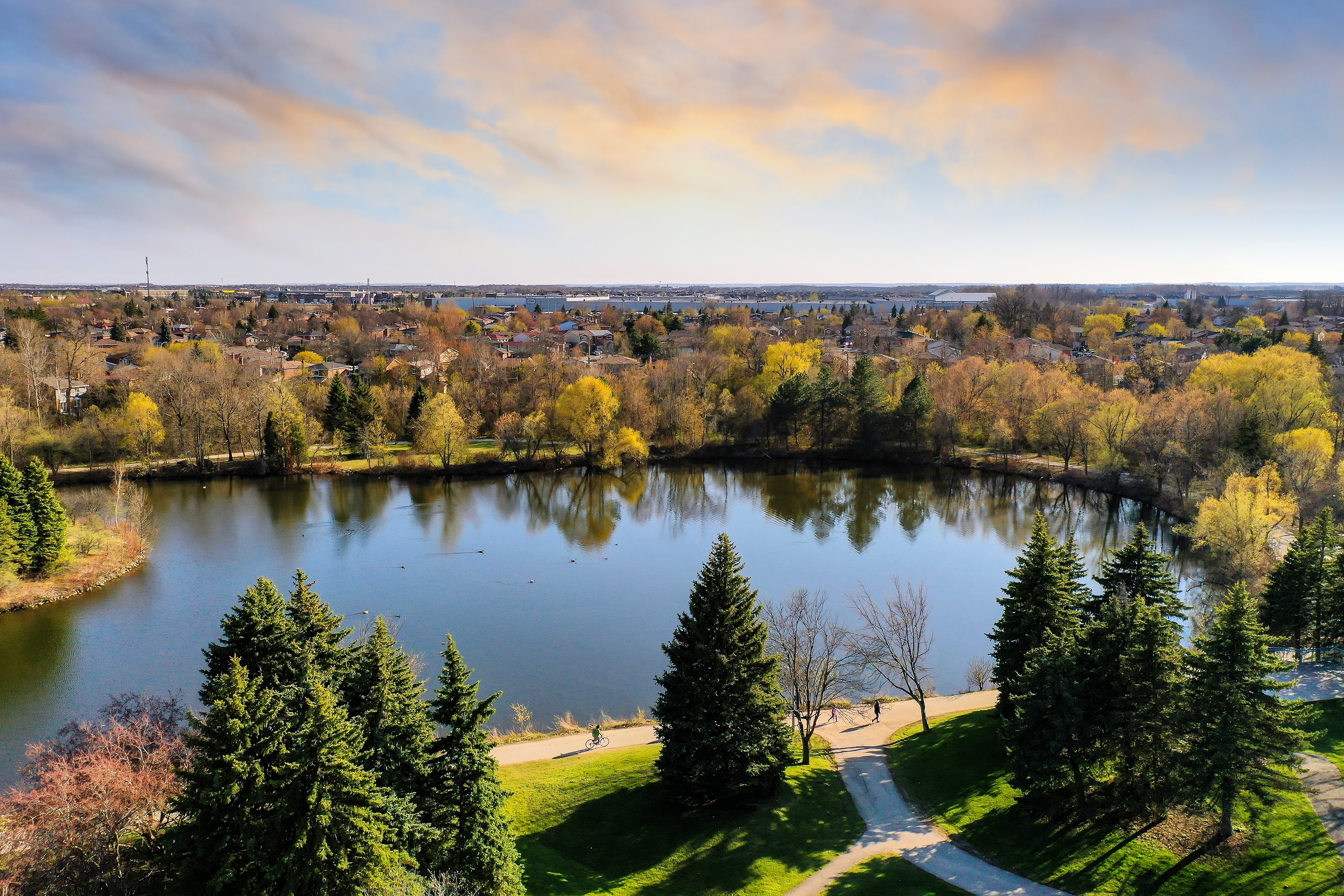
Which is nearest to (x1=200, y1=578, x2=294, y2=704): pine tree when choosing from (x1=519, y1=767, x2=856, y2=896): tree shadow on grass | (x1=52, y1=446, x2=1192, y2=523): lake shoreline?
(x1=519, y1=767, x2=856, y2=896): tree shadow on grass

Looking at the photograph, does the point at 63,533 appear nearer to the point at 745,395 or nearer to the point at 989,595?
the point at 989,595

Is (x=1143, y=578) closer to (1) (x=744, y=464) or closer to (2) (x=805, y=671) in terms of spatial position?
(2) (x=805, y=671)

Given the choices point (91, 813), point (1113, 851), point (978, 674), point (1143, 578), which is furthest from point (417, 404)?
point (1113, 851)

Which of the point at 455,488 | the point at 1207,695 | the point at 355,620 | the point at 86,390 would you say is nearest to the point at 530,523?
the point at 455,488

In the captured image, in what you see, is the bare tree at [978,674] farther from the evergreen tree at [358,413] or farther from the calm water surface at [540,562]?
the evergreen tree at [358,413]

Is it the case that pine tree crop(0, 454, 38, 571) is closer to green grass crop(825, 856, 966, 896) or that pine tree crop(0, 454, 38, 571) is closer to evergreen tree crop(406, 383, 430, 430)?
evergreen tree crop(406, 383, 430, 430)
